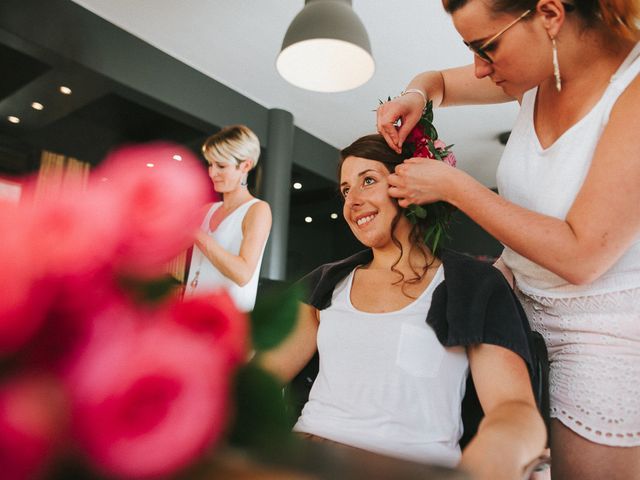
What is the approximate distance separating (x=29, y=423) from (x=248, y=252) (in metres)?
1.64

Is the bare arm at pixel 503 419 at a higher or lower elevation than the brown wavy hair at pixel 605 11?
lower

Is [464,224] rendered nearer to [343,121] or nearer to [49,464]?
[343,121]

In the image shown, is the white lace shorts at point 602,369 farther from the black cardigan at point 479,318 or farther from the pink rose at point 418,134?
the pink rose at point 418,134

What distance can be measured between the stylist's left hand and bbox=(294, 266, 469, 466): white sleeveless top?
26 centimetres

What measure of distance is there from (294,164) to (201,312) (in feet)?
18.6

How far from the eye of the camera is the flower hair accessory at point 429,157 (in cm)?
142

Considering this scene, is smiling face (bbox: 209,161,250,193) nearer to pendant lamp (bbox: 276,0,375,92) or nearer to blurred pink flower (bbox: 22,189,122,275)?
pendant lamp (bbox: 276,0,375,92)

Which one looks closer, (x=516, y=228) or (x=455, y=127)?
(x=516, y=228)

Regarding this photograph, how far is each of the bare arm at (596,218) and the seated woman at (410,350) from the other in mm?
209

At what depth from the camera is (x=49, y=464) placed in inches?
7.8

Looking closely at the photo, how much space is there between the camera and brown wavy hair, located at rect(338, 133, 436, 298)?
1393mm

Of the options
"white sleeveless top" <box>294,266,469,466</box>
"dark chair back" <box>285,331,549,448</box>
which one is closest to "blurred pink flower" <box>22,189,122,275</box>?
"dark chair back" <box>285,331,549,448</box>

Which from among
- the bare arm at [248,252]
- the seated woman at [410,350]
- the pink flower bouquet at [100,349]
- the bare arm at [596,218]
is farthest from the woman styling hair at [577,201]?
the pink flower bouquet at [100,349]

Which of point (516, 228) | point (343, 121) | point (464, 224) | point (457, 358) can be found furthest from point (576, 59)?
point (464, 224)
